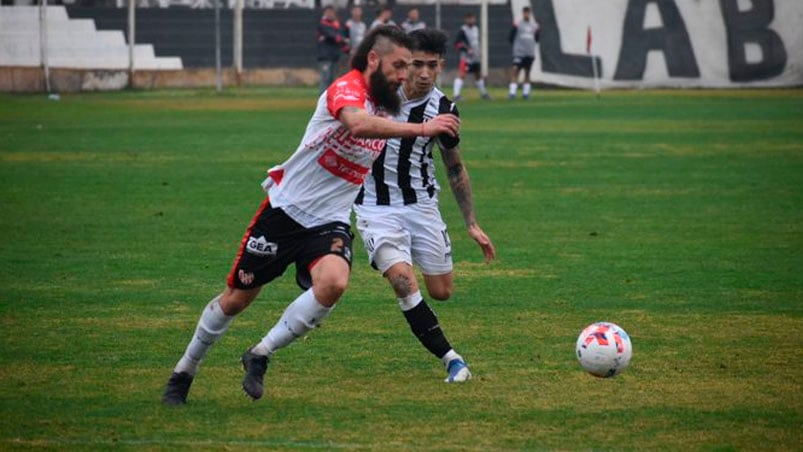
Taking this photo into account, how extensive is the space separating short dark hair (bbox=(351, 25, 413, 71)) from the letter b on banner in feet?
121

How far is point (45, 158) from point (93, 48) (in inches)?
846

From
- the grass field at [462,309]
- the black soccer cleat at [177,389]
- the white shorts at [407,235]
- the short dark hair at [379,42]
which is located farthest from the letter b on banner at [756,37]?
the black soccer cleat at [177,389]

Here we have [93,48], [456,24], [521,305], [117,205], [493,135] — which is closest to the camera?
[521,305]

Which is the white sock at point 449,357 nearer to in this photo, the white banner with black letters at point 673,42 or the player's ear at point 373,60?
the player's ear at point 373,60

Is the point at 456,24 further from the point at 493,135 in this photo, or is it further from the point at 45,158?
the point at 45,158

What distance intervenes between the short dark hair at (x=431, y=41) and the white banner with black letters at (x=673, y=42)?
34278mm

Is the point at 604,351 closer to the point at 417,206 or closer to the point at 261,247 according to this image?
the point at 417,206

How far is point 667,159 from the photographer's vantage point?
76.5ft

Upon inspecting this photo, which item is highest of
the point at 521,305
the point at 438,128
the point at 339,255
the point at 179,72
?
the point at 438,128

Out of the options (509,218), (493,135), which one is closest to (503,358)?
(509,218)

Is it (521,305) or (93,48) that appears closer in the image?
(521,305)

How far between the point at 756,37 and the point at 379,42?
37.4 m

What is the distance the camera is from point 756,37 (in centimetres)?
4356

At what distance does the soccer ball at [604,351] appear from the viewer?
330 inches
